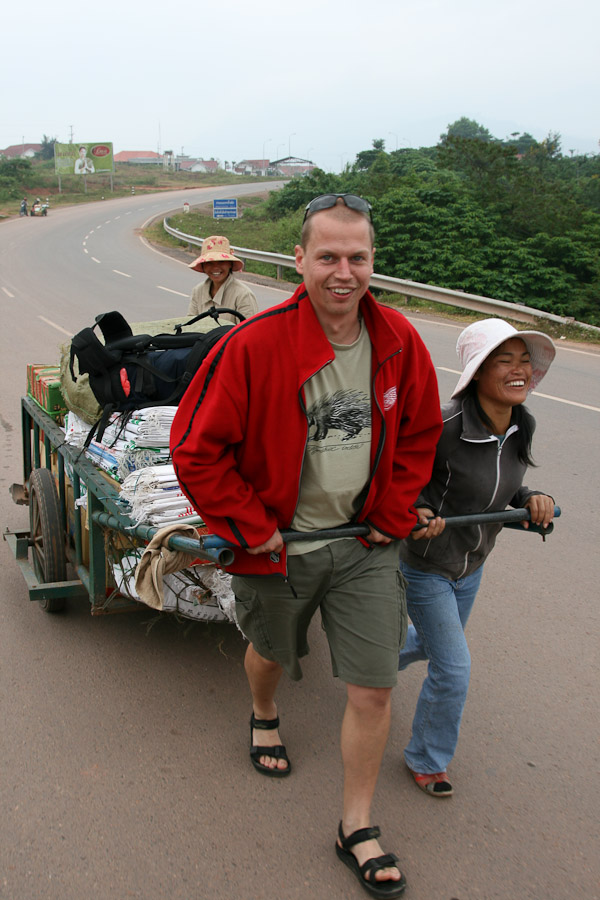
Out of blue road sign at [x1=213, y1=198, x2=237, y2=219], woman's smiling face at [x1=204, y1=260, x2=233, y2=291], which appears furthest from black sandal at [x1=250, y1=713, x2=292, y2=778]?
blue road sign at [x1=213, y1=198, x2=237, y2=219]

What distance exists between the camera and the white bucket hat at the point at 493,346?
278 centimetres

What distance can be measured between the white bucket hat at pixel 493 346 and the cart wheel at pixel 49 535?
2.30m

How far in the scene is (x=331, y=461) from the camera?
255 cm

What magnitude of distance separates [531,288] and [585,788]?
1744 cm

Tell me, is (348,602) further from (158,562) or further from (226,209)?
(226,209)

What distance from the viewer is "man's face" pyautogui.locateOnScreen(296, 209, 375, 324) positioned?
2.41 metres

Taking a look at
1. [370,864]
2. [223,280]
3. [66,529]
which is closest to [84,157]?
[223,280]

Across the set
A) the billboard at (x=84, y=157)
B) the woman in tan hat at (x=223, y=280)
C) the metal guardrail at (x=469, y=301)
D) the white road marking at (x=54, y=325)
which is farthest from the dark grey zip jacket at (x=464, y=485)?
the billboard at (x=84, y=157)

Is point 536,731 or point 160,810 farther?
point 536,731

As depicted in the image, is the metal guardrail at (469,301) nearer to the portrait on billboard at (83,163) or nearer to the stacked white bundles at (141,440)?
the stacked white bundles at (141,440)

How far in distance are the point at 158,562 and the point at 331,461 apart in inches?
32.1

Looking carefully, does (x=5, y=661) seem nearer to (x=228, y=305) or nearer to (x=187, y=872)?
(x=187, y=872)

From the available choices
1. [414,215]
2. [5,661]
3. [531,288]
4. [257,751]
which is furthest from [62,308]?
[257,751]

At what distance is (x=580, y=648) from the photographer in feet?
13.4
